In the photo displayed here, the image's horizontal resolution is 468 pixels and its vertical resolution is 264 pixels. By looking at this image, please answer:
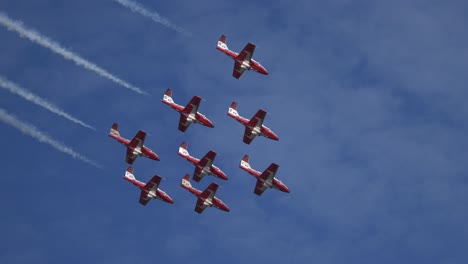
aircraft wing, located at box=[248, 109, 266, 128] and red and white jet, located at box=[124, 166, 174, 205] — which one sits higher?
aircraft wing, located at box=[248, 109, 266, 128]

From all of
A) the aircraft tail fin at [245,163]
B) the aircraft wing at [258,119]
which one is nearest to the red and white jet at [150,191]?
the aircraft tail fin at [245,163]

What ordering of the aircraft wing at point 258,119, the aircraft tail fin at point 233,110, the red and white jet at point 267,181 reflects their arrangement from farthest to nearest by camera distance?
the aircraft tail fin at point 233,110, the red and white jet at point 267,181, the aircraft wing at point 258,119

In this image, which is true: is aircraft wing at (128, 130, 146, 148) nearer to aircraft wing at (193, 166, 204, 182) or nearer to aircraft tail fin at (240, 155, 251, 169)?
aircraft wing at (193, 166, 204, 182)

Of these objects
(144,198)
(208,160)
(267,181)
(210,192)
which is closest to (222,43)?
(208,160)

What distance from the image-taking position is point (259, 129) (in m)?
135

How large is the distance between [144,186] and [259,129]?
44.5 feet

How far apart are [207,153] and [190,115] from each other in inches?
173

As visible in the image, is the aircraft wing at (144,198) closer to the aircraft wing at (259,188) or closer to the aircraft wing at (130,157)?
the aircraft wing at (130,157)

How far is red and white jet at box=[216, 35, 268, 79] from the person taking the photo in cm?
13312

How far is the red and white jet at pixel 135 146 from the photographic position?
13488 cm

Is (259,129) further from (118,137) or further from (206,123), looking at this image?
(118,137)

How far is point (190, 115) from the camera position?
134250 mm

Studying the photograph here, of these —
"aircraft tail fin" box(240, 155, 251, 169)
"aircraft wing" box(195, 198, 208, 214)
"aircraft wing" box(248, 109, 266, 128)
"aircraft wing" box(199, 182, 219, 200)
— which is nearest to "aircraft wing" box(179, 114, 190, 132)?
"aircraft wing" box(248, 109, 266, 128)

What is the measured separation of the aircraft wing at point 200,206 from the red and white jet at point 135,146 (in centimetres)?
671
